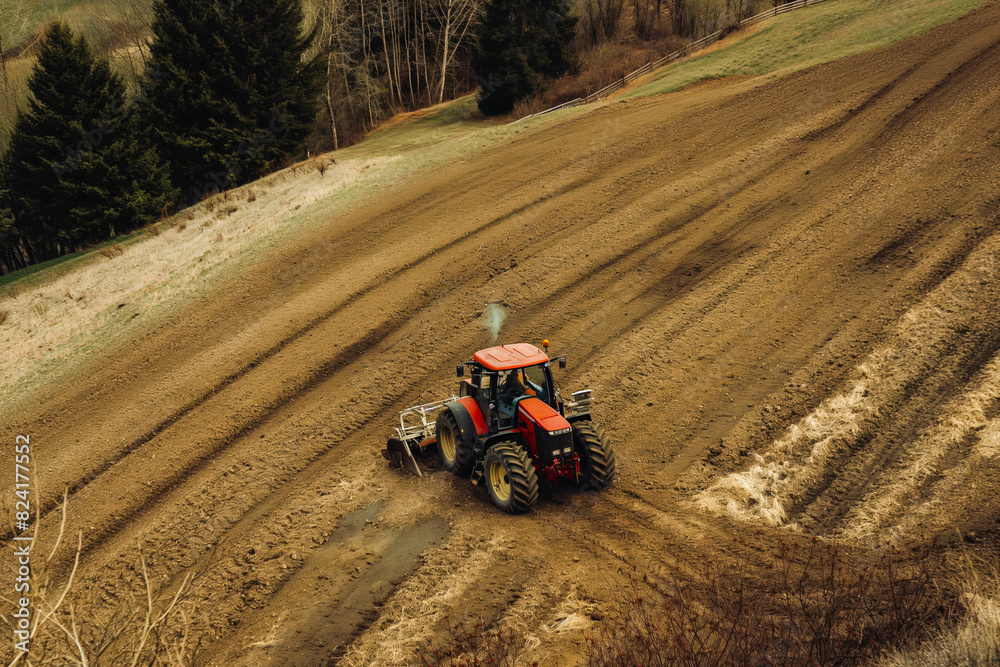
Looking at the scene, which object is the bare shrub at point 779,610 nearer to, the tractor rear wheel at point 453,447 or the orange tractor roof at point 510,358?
the tractor rear wheel at point 453,447

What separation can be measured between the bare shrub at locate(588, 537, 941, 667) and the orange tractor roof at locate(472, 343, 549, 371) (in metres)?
3.33

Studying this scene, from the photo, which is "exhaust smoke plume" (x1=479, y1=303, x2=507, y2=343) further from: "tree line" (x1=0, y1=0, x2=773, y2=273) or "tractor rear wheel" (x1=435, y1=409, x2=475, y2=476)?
"tree line" (x1=0, y1=0, x2=773, y2=273)

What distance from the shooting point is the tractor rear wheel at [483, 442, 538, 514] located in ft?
28.8

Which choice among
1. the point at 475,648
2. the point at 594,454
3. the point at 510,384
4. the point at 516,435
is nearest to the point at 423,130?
the point at 510,384

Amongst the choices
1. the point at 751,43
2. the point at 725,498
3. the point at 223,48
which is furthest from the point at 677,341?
the point at 223,48

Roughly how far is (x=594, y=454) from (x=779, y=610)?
10.0 feet

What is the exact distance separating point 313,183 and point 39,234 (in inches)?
652

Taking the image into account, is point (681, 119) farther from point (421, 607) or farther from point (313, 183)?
point (421, 607)

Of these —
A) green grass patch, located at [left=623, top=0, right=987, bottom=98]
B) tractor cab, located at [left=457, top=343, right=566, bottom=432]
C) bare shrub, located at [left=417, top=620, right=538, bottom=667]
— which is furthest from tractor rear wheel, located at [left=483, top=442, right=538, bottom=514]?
green grass patch, located at [left=623, top=0, right=987, bottom=98]

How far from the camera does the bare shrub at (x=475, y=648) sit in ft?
22.0

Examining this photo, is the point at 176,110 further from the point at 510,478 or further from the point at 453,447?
the point at 510,478

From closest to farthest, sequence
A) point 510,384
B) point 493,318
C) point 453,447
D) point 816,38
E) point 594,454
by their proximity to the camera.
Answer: point 594,454
point 510,384
point 453,447
point 493,318
point 816,38

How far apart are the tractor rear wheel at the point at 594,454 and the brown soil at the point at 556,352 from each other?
1.43 ft

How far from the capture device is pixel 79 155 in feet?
96.7
